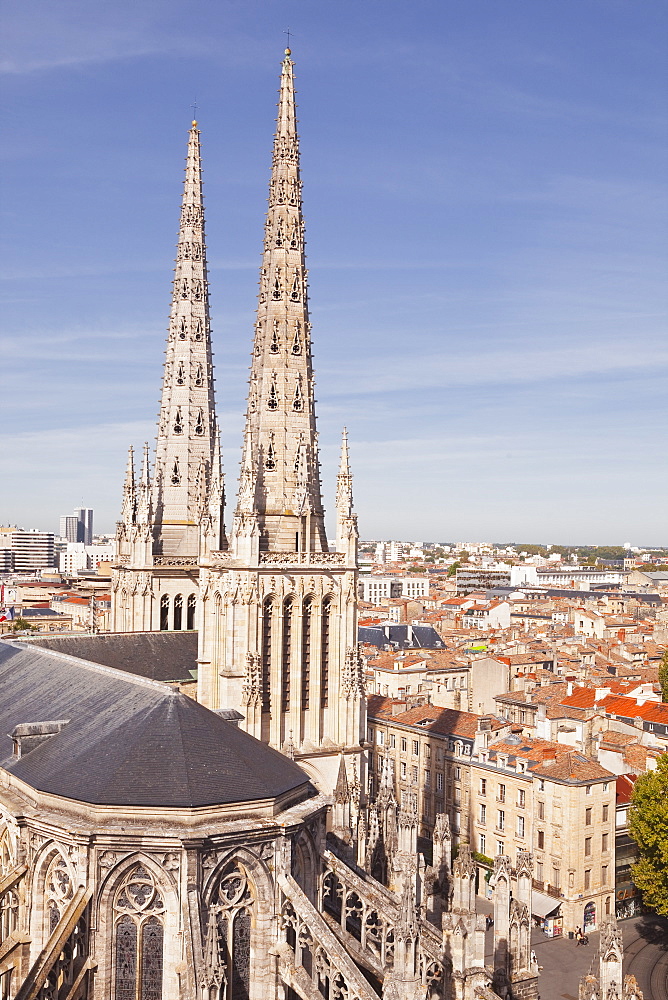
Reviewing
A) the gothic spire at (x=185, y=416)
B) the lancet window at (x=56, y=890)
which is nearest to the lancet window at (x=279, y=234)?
the gothic spire at (x=185, y=416)

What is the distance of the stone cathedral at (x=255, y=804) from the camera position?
20391 millimetres

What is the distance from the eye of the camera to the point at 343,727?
37.1 metres

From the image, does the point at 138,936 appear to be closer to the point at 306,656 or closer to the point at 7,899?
the point at 7,899

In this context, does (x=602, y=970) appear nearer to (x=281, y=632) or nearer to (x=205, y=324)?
(x=281, y=632)

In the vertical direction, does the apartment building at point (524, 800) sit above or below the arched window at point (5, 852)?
below

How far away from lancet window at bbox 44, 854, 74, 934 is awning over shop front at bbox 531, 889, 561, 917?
2904 cm

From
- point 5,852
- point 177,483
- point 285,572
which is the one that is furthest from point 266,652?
point 177,483

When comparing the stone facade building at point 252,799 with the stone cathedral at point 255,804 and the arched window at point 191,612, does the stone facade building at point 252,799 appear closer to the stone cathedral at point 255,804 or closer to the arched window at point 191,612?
the stone cathedral at point 255,804

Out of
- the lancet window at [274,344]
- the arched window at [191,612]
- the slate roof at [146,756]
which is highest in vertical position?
the lancet window at [274,344]

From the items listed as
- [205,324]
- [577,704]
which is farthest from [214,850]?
[577,704]

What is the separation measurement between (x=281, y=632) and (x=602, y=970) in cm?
1778

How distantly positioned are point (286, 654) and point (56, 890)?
15.5 metres

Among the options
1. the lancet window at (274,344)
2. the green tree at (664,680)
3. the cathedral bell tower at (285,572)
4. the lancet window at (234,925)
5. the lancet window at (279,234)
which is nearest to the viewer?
the lancet window at (234,925)

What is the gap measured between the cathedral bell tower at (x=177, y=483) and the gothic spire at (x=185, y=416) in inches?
2.0
